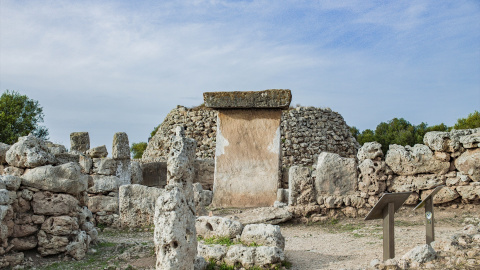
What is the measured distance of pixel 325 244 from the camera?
8859 millimetres

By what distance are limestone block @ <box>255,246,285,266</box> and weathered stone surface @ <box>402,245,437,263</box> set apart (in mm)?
1706

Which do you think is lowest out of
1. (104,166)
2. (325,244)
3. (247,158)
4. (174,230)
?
(325,244)

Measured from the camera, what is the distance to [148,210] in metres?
11.2

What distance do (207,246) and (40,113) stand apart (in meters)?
20.2

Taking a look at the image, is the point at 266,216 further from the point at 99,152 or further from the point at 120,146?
the point at 99,152

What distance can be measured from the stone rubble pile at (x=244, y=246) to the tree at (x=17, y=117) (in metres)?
17.7

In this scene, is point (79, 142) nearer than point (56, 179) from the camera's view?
No

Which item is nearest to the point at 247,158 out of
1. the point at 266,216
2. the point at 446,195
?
the point at 266,216

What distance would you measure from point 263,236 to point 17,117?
19990mm

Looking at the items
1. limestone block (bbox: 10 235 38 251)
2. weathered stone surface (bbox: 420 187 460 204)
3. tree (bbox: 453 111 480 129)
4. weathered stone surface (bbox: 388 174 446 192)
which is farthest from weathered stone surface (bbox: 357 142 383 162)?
tree (bbox: 453 111 480 129)

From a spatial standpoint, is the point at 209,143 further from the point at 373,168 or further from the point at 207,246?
the point at 207,246

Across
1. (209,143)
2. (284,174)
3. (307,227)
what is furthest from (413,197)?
(209,143)

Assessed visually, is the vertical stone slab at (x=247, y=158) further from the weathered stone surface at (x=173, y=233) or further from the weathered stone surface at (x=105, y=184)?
the weathered stone surface at (x=173, y=233)

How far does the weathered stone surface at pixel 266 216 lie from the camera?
10.8 meters
